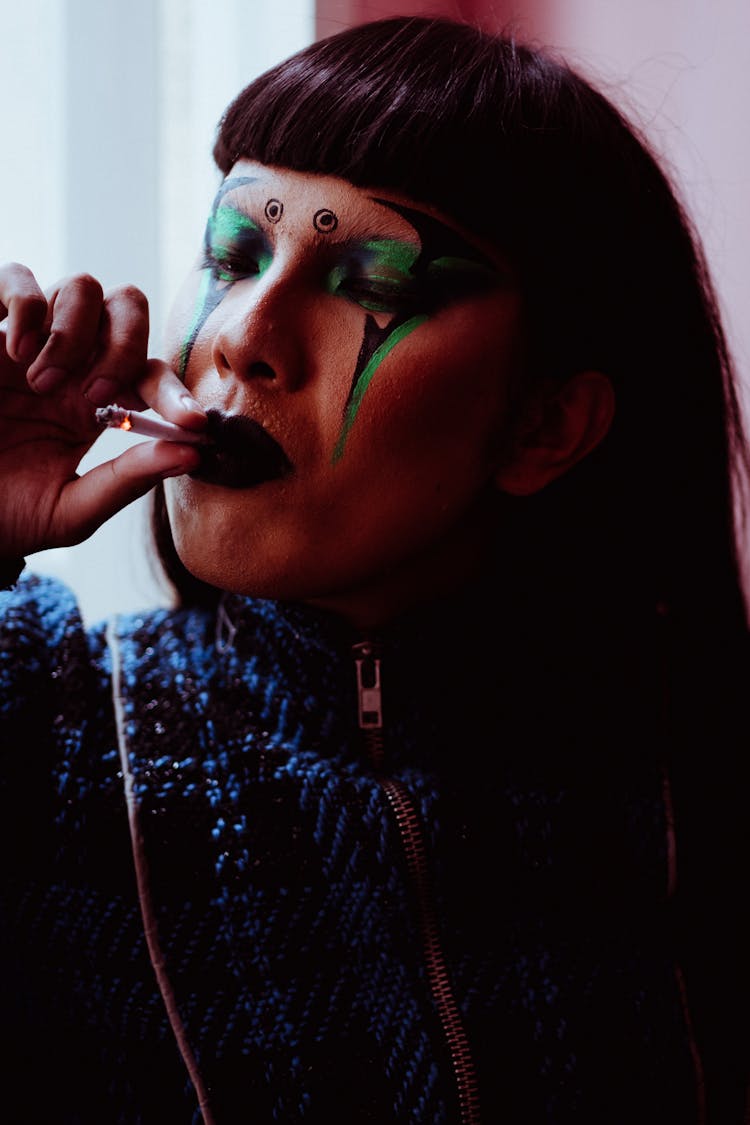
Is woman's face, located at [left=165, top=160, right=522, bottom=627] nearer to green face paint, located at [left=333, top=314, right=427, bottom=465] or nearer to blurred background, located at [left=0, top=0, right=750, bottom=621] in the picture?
green face paint, located at [left=333, top=314, right=427, bottom=465]

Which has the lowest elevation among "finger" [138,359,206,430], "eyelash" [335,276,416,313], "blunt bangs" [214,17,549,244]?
"finger" [138,359,206,430]

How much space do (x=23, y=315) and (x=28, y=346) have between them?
0.8 inches

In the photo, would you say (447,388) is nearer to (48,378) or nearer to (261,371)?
(261,371)

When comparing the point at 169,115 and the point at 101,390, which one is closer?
the point at 101,390

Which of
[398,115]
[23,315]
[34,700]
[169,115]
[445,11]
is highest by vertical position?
[445,11]

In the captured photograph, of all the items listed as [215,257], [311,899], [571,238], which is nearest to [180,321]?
[215,257]

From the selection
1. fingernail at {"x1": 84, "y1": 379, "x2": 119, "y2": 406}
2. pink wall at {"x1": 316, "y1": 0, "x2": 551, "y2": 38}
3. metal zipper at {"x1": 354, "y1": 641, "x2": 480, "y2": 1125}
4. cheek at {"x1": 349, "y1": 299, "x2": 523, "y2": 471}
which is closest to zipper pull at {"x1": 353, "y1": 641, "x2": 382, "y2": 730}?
metal zipper at {"x1": 354, "y1": 641, "x2": 480, "y2": 1125}

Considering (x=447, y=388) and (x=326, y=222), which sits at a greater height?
(x=326, y=222)

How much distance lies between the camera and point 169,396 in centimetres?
73

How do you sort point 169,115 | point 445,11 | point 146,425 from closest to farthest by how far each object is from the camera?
point 146,425, point 169,115, point 445,11

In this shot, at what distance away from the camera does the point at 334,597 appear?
85 centimetres

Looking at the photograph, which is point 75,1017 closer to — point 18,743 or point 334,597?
point 18,743

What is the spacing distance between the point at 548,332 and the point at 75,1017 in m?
0.61

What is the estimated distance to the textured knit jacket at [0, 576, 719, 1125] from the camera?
779 mm
